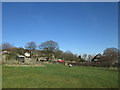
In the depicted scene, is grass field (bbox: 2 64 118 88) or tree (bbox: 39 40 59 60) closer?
grass field (bbox: 2 64 118 88)

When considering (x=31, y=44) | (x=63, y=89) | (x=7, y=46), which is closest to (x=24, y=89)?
(x=63, y=89)

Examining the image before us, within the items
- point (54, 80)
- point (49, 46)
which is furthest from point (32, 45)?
point (54, 80)

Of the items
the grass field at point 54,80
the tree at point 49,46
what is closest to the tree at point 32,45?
the tree at point 49,46

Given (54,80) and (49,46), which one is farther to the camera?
(49,46)

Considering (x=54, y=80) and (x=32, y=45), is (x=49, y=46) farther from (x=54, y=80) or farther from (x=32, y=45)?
(x=54, y=80)

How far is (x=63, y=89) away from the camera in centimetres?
657

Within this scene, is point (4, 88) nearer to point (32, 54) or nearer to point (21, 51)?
point (32, 54)

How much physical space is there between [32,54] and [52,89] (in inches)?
2583

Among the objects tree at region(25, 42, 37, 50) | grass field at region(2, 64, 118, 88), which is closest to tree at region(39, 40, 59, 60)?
tree at region(25, 42, 37, 50)

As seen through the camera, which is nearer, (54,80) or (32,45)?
(54,80)

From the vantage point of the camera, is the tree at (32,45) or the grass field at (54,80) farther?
the tree at (32,45)

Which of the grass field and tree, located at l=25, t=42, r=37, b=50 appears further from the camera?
tree, located at l=25, t=42, r=37, b=50

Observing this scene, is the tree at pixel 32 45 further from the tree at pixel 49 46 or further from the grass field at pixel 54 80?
the grass field at pixel 54 80

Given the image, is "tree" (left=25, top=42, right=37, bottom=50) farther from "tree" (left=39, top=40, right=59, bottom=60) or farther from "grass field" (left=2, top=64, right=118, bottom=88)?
"grass field" (left=2, top=64, right=118, bottom=88)
